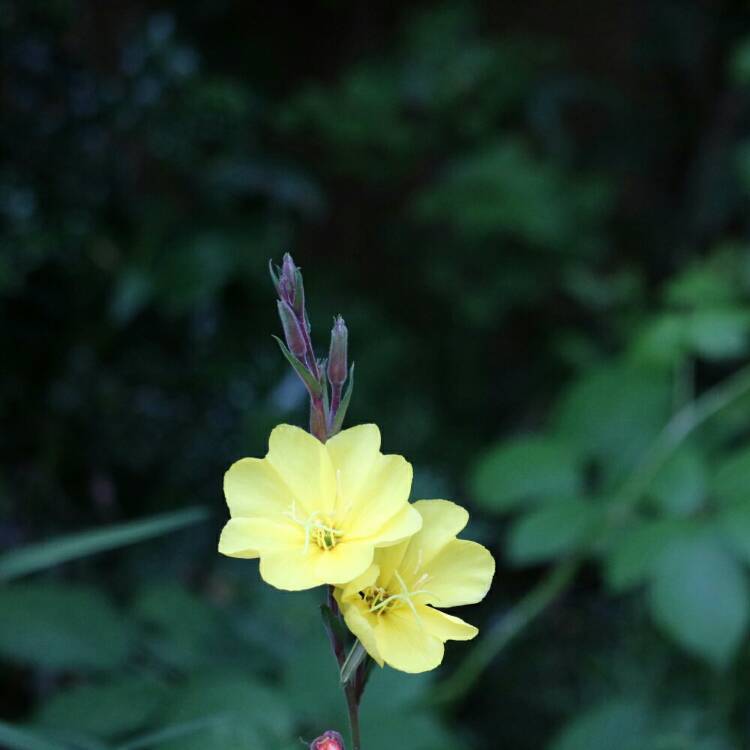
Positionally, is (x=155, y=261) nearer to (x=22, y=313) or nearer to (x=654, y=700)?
(x=22, y=313)

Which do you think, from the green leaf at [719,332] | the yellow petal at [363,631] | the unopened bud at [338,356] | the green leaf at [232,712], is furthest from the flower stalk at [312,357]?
the green leaf at [719,332]

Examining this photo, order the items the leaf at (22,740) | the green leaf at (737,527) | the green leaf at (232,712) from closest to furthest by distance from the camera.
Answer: the leaf at (22,740) → the green leaf at (232,712) → the green leaf at (737,527)

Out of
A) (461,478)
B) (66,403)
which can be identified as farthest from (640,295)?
(66,403)

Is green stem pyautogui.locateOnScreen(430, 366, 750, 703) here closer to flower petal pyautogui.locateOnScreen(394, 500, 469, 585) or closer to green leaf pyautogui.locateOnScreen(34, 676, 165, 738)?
green leaf pyautogui.locateOnScreen(34, 676, 165, 738)

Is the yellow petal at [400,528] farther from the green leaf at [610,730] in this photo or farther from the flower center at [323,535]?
the green leaf at [610,730]

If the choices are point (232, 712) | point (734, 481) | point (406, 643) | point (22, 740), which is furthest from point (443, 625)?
point (734, 481)

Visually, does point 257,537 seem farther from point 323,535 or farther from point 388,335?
point 388,335

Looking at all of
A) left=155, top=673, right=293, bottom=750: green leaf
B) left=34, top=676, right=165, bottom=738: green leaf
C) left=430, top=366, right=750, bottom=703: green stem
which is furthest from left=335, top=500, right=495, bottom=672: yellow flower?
left=430, top=366, right=750, bottom=703: green stem
